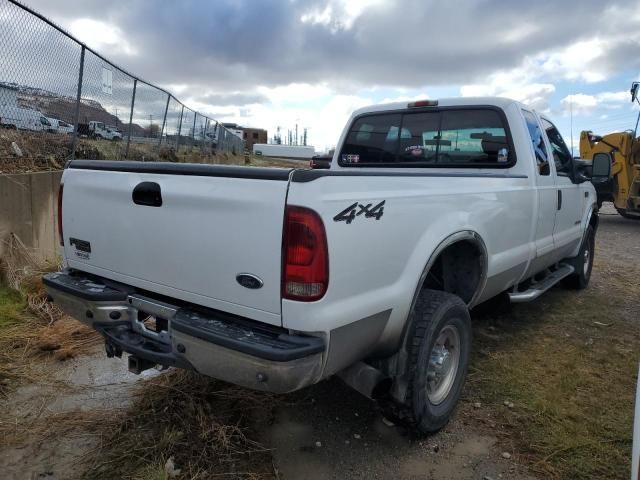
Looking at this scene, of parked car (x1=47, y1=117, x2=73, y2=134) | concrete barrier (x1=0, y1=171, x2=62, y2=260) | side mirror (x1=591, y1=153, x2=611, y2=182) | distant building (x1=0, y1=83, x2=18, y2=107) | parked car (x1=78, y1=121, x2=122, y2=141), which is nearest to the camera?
concrete barrier (x1=0, y1=171, x2=62, y2=260)

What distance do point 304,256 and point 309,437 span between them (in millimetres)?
1446

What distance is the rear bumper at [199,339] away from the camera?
82.1 inches

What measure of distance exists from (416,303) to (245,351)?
3.85ft

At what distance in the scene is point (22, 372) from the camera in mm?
3643

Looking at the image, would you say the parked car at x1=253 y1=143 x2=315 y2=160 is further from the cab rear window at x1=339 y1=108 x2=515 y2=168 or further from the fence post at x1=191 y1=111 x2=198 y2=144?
the cab rear window at x1=339 y1=108 x2=515 y2=168

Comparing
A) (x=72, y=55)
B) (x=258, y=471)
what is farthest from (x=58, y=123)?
(x=258, y=471)

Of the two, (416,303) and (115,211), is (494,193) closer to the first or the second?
(416,303)

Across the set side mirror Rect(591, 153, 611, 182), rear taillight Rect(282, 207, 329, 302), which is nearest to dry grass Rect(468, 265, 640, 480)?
side mirror Rect(591, 153, 611, 182)

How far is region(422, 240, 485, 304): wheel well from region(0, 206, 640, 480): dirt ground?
737 millimetres

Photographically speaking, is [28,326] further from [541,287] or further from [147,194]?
[541,287]

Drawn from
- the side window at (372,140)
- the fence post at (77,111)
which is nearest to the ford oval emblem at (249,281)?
the side window at (372,140)

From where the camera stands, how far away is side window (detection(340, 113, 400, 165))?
4.73 m

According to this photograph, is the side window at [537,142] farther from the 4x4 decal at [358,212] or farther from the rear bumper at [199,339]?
the rear bumper at [199,339]

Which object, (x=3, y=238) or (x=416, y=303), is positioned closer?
(x=416, y=303)
